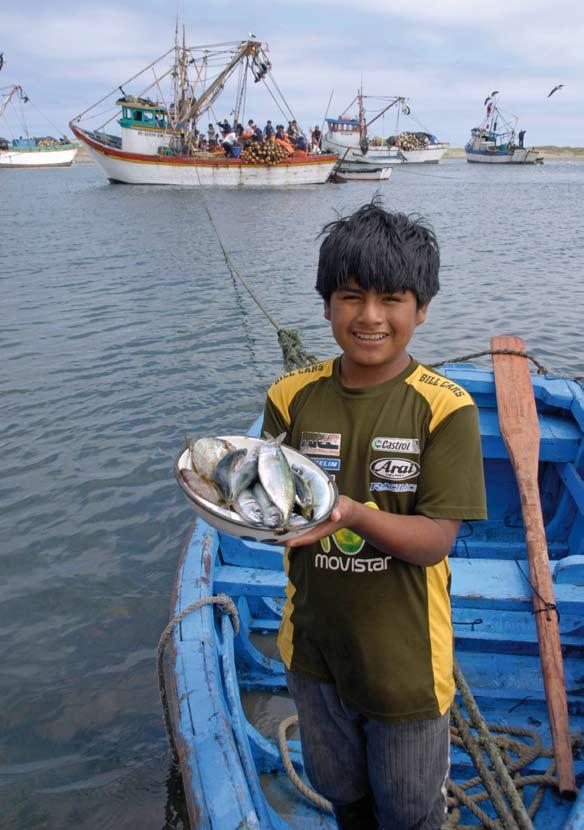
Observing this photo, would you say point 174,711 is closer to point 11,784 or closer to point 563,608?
point 11,784

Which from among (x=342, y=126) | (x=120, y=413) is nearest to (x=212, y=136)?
(x=342, y=126)

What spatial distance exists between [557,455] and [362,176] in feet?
147

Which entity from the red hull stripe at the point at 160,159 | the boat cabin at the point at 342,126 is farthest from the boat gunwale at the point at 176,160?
the boat cabin at the point at 342,126

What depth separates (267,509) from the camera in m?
1.37

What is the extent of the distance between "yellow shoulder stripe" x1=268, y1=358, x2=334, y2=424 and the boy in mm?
58

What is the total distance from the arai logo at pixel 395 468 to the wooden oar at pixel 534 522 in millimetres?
1411

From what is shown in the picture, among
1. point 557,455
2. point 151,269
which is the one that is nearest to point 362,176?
point 151,269

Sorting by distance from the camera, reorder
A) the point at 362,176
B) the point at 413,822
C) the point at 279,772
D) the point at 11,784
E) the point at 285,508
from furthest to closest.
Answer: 1. the point at 362,176
2. the point at 11,784
3. the point at 279,772
4. the point at 413,822
5. the point at 285,508

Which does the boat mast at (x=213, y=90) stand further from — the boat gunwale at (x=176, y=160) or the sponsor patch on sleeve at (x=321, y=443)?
the sponsor patch on sleeve at (x=321, y=443)

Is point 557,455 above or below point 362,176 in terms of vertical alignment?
below

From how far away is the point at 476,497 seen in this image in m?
1.55

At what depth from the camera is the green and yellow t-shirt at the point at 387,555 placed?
61.5 inches

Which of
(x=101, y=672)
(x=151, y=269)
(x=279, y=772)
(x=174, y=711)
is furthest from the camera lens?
(x=151, y=269)

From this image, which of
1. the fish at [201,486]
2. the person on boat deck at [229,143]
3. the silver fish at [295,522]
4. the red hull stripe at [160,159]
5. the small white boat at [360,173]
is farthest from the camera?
the small white boat at [360,173]
